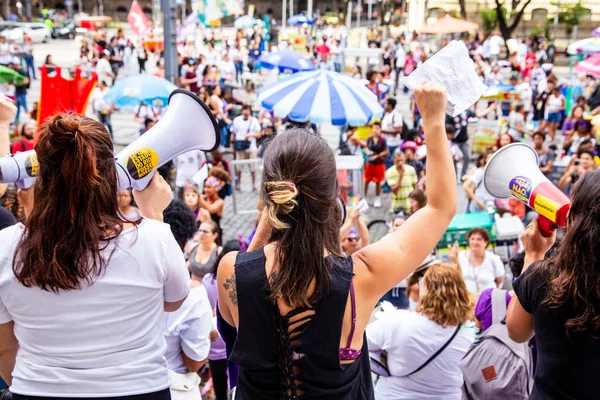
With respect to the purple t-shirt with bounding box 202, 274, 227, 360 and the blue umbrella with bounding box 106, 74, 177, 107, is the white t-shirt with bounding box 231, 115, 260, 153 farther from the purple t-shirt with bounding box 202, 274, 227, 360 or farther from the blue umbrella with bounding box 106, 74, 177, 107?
the purple t-shirt with bounding box 202, 274, 227, 360

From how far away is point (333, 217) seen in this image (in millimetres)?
1658

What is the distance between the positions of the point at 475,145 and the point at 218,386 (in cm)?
966

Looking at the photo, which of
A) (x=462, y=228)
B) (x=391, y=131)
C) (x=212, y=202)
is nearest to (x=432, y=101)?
(x=462, y=228)

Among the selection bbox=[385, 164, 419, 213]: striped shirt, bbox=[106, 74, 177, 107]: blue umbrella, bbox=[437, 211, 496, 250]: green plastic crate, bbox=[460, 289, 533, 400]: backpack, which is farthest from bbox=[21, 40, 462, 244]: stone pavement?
bbox=[460, 289, 533, 400]: backpack

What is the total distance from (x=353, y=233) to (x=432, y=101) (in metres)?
4.10

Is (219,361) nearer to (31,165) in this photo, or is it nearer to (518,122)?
(31,165)

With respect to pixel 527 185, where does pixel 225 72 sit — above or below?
below

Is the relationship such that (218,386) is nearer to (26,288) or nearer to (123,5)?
(26,288)

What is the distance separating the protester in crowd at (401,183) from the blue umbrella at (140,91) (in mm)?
3579

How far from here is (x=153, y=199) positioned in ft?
7.30

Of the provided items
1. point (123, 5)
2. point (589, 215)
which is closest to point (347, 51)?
point (589, 215)

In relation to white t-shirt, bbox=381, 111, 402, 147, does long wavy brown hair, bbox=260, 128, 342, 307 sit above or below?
above

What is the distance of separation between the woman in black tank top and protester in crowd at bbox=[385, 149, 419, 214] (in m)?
7.00

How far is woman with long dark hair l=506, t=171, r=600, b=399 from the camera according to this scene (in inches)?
72.6
